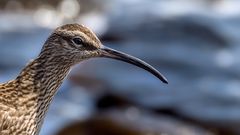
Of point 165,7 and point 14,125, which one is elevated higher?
point 165,7

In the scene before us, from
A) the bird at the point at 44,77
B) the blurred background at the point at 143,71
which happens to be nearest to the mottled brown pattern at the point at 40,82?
the bird at the point at 44,77

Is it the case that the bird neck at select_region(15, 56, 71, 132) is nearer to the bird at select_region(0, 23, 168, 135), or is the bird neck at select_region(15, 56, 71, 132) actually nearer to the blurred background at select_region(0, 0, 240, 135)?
the bird at select_region(0, 23, 168, 135)

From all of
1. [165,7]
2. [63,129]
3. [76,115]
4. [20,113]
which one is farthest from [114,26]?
[20,113]

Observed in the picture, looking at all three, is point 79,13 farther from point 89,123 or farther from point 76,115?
point 89,123

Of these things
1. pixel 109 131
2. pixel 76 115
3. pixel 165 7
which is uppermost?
pixel 165 7

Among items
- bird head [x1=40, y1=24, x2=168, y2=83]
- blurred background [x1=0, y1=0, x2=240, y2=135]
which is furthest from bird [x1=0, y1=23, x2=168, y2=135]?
blurred background [x1=0, y1=0, x2=240, y2=135]

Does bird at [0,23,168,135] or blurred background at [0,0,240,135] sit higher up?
blurred background at [0,0,240,135]

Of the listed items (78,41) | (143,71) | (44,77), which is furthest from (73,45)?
(143,71)
